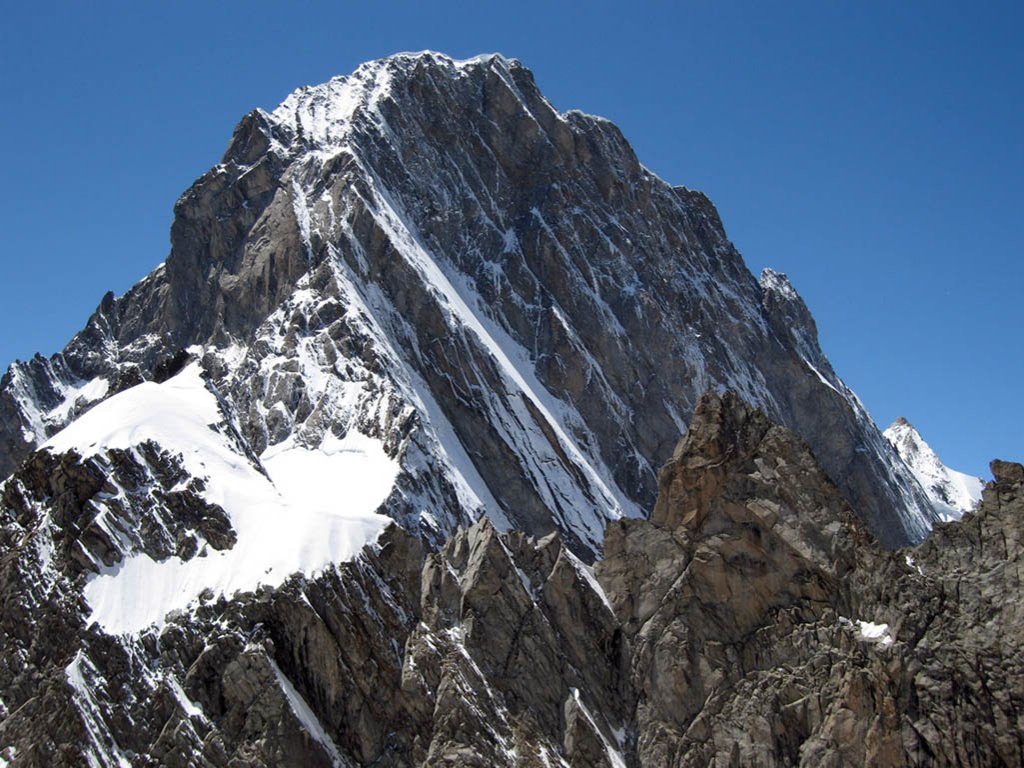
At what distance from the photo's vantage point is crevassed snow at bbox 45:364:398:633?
8544cm

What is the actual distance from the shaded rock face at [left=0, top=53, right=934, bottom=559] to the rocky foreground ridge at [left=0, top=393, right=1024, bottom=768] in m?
23.5

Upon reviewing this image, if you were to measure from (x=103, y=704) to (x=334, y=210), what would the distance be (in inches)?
3159

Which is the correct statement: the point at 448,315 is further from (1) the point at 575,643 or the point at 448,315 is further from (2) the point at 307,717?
(2) the point at 307,717

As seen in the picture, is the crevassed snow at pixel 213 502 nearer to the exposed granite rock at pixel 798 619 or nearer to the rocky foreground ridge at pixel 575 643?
the rocky foreground ridge at pixel 575 643

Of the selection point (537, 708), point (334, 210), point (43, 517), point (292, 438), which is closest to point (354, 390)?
point (292, 438)

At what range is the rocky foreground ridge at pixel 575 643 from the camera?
7788 centimetres

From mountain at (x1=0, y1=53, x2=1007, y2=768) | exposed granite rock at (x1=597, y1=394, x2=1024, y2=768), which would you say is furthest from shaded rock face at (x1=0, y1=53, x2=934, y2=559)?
exposed granite rock at (x1=597, y1=394, x2=1024, y2=768)

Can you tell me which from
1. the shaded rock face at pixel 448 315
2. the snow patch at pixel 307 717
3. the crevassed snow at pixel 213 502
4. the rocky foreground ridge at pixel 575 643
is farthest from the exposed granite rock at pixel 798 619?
the shaded rock face at pixel 448 315

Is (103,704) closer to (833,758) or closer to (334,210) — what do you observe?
(833,758)

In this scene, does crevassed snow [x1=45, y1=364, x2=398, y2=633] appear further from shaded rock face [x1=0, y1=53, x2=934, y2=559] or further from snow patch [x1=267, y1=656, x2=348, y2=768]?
shaded rock face [x1=0, y1=53, x2=934, y2=559]

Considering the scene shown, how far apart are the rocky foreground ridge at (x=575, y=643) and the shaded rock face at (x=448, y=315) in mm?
23482

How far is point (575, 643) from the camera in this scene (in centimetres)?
8988

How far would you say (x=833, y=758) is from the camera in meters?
77.7

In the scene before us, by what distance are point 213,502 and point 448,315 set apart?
5831cm
